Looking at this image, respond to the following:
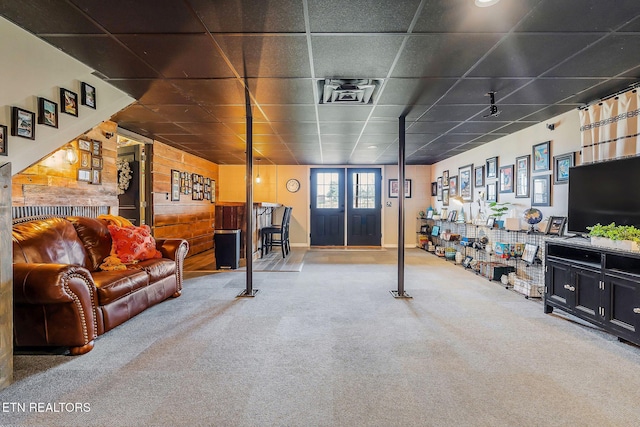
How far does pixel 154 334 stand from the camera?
279cm

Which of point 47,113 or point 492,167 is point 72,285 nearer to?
point 47,113

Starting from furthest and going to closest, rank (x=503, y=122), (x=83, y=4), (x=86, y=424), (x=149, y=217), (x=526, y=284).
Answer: (x=149, y=217)
(x=503, y=122)
(x=526, y=284)
(x=83, y=4)
(x=86, y=424)

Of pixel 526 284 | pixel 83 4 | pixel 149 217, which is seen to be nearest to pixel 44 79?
pixel 83 4

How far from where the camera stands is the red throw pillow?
3510 mm

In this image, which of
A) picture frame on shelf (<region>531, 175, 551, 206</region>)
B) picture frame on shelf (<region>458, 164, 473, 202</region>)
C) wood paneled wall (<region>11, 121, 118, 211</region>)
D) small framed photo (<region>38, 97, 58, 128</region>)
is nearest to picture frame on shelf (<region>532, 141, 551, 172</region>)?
picture frame on shelf (<region>531, 175, 551, 206</region>)

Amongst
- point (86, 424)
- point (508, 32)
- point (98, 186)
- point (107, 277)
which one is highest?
point (508, 32)

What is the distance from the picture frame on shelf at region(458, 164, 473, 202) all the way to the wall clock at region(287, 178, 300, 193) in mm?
4218

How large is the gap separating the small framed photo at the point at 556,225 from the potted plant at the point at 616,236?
0.86 metres

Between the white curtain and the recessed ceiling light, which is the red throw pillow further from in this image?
the white curtain

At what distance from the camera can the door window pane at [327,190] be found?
28.9 ft

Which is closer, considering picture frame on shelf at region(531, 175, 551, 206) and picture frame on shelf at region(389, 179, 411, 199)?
picture frame on shelf at region(531, 175, 551, 206)

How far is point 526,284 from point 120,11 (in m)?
4.92

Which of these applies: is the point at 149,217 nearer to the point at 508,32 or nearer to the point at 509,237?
the point at 508,32

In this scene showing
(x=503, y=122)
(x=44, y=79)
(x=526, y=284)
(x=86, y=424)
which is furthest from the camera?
(x=503, y=122)
